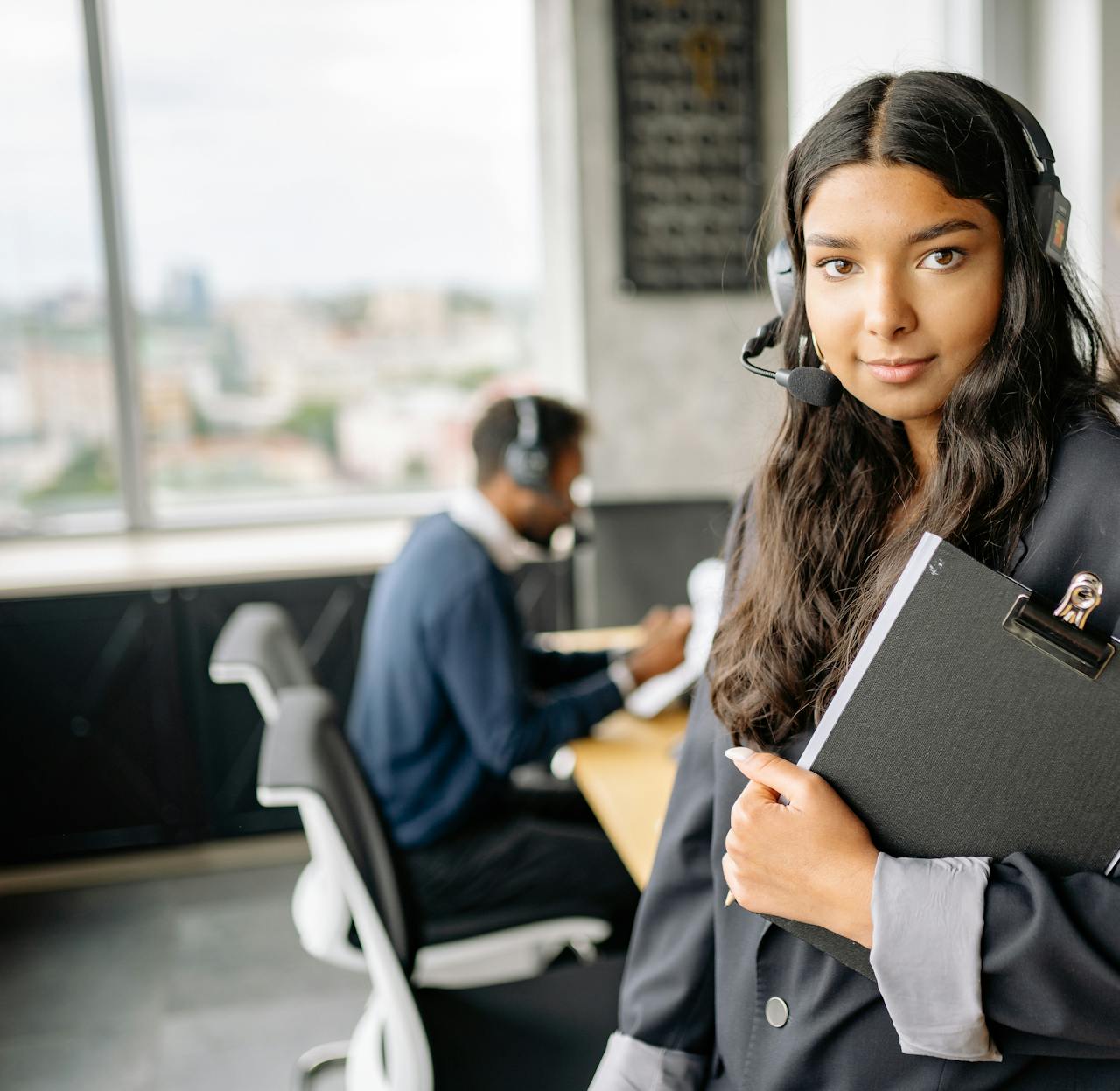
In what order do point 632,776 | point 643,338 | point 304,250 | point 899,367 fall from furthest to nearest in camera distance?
point 304,250
point 643,338
point 632,776
point 899,367

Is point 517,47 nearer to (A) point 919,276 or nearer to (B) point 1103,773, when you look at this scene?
(A) point 919,276

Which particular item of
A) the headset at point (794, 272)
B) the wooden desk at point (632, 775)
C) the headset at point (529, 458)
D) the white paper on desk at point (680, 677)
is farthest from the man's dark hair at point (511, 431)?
the headset at point (794, 272)

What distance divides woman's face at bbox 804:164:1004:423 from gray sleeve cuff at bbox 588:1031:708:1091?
2.00 feet

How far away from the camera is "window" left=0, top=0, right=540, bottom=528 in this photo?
140 inches

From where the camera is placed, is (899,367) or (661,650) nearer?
(899,367)

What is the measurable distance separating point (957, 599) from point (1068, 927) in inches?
8.5

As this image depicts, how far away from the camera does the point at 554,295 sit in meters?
3.85

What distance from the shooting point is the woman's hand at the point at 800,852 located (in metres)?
0.75

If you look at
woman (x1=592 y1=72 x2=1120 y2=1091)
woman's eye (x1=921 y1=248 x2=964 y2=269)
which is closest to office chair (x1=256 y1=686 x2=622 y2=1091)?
woman (x1=592 y1=72 x2=1120 y2=1091)

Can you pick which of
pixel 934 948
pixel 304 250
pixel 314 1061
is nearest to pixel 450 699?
pixel 314 1061

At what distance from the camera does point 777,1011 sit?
0.87 metres

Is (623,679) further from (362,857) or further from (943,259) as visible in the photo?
(943,259)

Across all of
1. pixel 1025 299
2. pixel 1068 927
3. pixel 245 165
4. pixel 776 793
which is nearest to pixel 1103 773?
pixel 1068 927

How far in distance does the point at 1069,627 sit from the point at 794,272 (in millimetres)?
396
